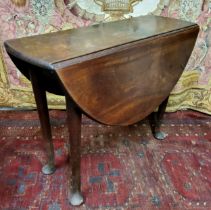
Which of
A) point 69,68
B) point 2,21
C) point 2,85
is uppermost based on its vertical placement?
point 69,68

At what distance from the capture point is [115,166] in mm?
1512

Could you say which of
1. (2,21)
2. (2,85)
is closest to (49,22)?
(2,21)

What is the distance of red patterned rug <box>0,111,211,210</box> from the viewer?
1305mm

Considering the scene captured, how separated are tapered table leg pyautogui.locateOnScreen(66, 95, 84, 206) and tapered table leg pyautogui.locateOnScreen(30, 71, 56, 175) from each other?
20cm

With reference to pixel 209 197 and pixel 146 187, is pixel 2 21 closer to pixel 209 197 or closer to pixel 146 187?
pixel 146 187

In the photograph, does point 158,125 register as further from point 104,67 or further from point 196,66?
point 104,67

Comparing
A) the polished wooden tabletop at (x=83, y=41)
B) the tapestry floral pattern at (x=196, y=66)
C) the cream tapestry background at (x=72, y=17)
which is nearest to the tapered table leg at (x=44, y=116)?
the polished wooden tabletop at (x=83, y=41)

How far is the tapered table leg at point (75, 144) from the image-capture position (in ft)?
3.30

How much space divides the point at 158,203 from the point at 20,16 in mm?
1442

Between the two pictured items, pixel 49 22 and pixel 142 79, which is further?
pixel 49 22

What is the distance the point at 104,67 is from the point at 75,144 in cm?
38

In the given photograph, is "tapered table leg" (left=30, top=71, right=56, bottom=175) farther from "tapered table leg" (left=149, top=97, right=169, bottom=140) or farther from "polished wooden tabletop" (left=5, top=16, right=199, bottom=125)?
"tapered table leg" (left=149, top=97, right=169, bottom=140)

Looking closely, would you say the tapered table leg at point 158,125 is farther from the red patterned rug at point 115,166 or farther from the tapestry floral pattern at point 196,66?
the tapestry floral pattern at point 196,66

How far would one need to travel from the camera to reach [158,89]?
129cm
